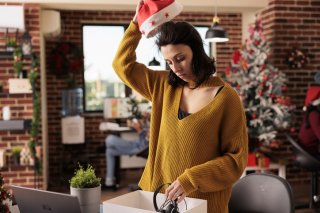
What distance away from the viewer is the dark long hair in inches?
59.2

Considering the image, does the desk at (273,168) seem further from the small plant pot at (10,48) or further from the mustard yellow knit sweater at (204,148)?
the mustard yellow knit sweater at (204,148)

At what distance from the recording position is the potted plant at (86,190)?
1.71m

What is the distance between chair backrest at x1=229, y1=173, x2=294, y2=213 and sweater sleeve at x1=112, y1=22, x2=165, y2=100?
2.71 feet

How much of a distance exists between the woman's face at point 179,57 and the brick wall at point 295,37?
14.6 feet

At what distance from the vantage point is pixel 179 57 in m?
1.52

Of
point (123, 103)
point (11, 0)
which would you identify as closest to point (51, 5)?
point (11, 0)

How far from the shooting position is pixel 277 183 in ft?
6.82

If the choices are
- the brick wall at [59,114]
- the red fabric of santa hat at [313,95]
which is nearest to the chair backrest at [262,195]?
the red fabric of santa hat at [313,95]

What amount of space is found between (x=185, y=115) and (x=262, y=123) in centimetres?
368

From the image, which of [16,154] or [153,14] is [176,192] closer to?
[153,14]

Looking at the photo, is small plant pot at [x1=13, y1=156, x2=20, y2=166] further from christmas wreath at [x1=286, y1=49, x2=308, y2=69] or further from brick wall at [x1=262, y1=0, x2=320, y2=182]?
christmas wreath at [x1=286, y1=49, x2=308, y2=69]

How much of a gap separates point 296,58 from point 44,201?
15.7 ft

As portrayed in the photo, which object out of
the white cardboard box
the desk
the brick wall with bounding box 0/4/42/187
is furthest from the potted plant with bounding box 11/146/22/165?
the white cardboard box

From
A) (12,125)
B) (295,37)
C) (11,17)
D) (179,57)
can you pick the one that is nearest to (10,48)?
(11,17)
